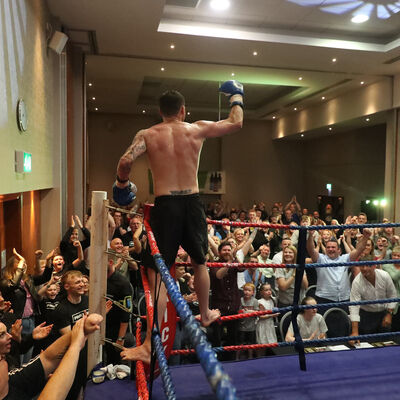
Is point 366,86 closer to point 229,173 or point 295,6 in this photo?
point 295,6

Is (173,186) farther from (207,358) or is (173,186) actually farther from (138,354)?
(207,358)

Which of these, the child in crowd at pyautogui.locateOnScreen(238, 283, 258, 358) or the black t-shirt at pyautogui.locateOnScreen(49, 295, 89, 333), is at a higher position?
the black t-shirt at pyautogui.locateOnScreen(49, 295, 89, 333)

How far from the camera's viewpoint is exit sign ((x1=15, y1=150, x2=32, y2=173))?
3.34 m

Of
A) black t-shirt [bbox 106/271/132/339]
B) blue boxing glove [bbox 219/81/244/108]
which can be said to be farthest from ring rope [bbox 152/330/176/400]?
black t-shirt [bbox 106/271/132/339]

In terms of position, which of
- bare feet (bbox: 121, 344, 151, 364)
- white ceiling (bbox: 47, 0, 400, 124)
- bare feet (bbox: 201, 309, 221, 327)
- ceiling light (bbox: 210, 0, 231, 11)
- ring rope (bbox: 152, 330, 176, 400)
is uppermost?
ceiling light (bbox: 210, 0, 231, 11)

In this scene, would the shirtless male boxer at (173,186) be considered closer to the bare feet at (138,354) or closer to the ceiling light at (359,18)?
the bare feet at (138,354)

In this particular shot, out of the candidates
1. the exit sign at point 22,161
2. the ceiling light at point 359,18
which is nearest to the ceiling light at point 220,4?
the ceiling light at point 359,18

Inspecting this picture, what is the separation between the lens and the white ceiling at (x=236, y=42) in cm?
529

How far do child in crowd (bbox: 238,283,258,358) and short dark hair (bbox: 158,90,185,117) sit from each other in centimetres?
208

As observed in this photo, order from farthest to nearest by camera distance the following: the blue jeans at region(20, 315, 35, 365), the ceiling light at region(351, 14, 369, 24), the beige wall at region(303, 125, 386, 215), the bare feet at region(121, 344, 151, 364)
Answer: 1. the beige wall at region(303, 125, 386, 215)
2. the ceiling light at region(351, 14, 369, 24)
3. the blue jeans at region(20, 315, 35, 365)
4. the bare feet at region(121, 344, 151, 364)

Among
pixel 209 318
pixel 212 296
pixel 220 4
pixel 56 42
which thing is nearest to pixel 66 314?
pixel 212 296

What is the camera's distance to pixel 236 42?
6105mm

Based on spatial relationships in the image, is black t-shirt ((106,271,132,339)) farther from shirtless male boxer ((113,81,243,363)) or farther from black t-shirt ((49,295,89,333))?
shirtless male boxer ((113,81,243,363))

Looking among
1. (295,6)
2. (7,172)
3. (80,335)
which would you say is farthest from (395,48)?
(80,335)
